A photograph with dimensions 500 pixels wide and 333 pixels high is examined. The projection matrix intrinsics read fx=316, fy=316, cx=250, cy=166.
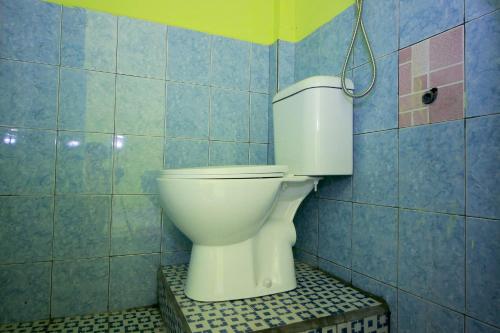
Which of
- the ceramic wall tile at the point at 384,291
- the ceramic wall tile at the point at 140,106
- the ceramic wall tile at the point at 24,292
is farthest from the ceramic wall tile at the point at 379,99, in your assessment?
the ceramic wall tile at the point at 24,292

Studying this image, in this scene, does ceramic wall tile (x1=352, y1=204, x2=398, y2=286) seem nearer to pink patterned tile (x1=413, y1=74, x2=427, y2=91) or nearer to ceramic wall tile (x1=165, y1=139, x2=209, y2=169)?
pink patterned tile (x1=413, y1=74, x2=427, y2=91)

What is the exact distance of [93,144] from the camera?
128 centimetres

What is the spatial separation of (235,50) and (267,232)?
2.95 feet

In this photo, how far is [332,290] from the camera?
1.10m

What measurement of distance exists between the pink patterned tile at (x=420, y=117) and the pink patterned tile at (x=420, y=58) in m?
0.11

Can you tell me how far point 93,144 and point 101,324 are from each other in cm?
69

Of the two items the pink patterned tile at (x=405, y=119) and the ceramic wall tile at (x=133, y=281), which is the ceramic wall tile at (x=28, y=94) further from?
the pink patterned tile at (x=405, y=119)

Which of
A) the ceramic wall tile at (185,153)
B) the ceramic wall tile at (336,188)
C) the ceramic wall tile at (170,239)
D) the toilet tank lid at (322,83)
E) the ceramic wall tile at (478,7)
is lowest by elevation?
the ceramic wall tile at (170,239)

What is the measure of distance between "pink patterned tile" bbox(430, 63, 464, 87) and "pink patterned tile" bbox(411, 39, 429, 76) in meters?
0.04

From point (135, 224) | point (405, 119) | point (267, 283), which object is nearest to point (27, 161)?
point (135, 224)

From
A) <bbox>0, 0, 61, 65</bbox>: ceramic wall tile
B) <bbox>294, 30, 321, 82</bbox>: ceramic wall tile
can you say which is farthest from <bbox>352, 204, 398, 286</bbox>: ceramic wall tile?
<bbox>0, 0, 61, 65</bbox>: ceramic wall tile

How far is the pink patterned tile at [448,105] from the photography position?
0.82 meters

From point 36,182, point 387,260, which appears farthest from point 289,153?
point 36,182

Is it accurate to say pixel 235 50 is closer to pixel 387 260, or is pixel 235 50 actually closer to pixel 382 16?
pixel 382 16
